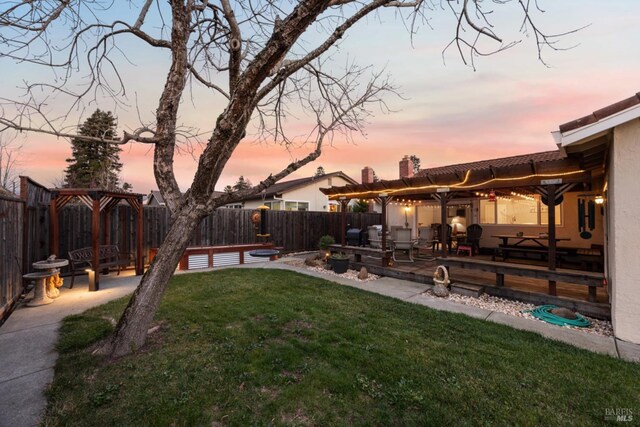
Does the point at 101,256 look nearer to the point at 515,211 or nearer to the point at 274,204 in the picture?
the point at 274,204

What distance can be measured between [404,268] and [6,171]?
68.6 ft

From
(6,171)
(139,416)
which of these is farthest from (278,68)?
(6,171)

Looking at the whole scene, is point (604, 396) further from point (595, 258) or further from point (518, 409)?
point (595, 258)

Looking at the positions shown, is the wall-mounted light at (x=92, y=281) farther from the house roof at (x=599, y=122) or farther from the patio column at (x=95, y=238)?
the house roof at (x=599, y=122)

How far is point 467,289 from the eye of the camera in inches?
248

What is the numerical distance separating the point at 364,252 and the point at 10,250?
27.0ft

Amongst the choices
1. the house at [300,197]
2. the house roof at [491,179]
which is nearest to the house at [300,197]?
the house at [300,197]

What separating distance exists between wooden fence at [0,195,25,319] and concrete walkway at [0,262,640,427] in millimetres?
369

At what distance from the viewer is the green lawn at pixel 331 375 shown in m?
2.29

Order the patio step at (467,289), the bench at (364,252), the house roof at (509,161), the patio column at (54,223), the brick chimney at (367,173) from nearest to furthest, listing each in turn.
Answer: the patio step at (467,289) → the patio column at (54,223) → the bench at (364,252) → the house roof at (509,161) → the brick chimney at (367,173)

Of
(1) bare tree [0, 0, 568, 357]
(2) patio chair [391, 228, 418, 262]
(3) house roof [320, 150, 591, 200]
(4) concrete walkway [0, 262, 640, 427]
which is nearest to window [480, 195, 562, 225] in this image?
(3) house roof [320, 150, 591, 200]

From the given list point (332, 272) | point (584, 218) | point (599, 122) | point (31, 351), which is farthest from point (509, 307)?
point (31, 351)

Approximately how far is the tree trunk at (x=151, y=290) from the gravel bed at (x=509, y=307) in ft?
17.7

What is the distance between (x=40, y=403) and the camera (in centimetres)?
244
